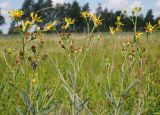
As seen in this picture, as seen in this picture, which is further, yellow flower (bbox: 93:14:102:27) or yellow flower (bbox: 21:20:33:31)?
yellow flower (bbox: 93:14:102:27)

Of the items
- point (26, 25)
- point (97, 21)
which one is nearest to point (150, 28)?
point (97, 21)

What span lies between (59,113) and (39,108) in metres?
0.45

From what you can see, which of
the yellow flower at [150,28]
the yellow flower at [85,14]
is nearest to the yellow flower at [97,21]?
the yellow flower at [85,14]

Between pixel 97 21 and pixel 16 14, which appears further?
pixel 97 21

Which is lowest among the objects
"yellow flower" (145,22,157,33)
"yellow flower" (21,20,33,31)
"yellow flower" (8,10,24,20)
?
"yellow flower" (145,22,157,33)

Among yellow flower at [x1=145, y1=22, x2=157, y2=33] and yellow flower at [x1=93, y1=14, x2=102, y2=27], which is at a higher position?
yellow flower at [x1=93, y1=14, x2=102, y2=27]

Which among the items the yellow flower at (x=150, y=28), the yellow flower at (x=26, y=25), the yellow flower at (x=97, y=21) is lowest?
the yellow flower at (x=150, y=28)

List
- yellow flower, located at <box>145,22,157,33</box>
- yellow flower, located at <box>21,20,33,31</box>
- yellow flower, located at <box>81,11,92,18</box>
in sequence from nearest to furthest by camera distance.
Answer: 1. yellow flower, located at <box>21,20,33,31</box>
2. yellow flower, located at <box>145,22,157,33</box>
3. yellow flower, located at <box>81,11,92,18</box>

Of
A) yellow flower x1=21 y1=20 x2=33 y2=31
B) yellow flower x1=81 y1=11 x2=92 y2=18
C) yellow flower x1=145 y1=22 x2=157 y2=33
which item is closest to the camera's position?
yellow flower x1=21 y1=20 x2=33 y2=31

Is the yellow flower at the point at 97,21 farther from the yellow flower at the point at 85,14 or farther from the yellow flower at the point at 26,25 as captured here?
the yellow flower at the point at 26,25

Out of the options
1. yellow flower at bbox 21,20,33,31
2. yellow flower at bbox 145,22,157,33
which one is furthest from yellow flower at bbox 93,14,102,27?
yellow flower at bbox 21,20,33,31

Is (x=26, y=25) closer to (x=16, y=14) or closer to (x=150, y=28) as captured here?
(x=16, y=14)

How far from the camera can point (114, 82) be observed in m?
4.38

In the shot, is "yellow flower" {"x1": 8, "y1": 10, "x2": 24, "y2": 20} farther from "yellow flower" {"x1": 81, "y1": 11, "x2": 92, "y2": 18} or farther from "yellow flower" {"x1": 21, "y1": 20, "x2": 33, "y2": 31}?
"yellow flower" {"x1": 81, "y1": 11, "x2": 92, "y2": 18}
